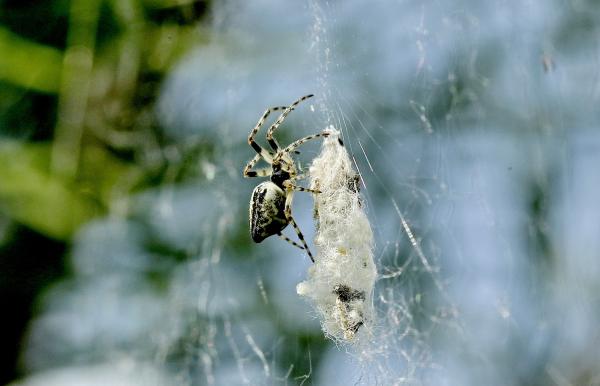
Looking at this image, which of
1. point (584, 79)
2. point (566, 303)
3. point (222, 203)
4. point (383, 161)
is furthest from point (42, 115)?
point (584, 79)

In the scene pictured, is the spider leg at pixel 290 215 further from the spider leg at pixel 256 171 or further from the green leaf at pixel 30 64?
the green leaf at pixel 30 64

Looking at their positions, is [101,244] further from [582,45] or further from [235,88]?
[582,45]

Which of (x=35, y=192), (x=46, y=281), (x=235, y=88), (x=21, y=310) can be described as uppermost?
(x=235, y=88)

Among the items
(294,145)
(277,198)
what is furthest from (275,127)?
(277,198)

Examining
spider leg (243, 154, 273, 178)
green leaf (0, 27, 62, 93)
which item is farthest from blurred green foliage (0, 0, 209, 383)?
spider leg (243, 154, 273, 178)

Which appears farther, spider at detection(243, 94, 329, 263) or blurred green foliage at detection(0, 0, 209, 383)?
blurred green foliage at detection(0, 0, 209, 383)

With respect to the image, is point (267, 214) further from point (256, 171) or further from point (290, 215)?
point (256, 171)

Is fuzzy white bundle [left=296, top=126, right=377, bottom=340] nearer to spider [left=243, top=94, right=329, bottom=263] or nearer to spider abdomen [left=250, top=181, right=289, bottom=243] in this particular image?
spider [left=243, top=94, right=329, bottom=263]
